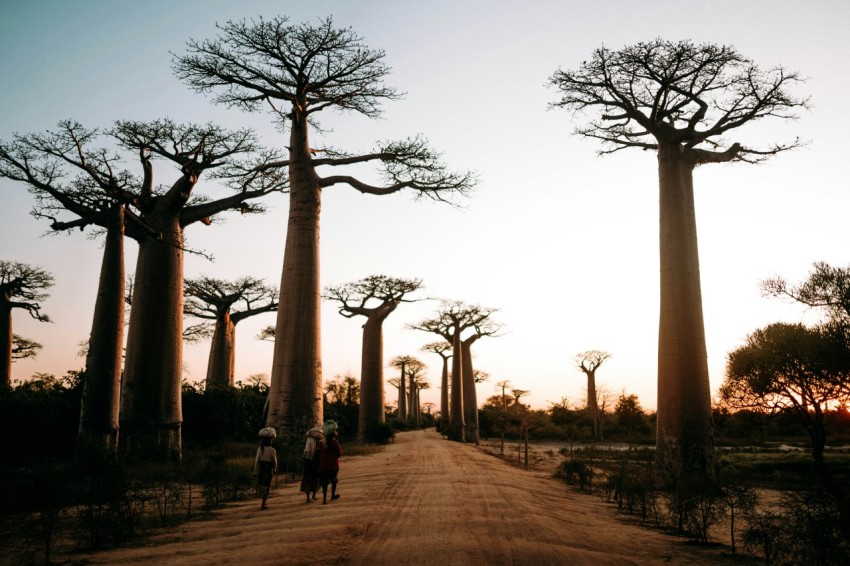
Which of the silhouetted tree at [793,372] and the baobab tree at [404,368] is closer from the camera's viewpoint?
the silhouetted tree at [793,372]

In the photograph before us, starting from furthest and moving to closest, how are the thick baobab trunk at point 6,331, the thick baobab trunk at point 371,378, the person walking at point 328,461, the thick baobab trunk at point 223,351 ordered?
the thick baobab trunk at point 371,378, the thick baobab trunk at point 223,351, the thick baobab trunk at point 6,331, the person walking at point 328,461

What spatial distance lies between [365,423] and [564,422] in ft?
71.5

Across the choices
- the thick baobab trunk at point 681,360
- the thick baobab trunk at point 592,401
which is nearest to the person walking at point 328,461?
the thick baobab trunk at point 681,360

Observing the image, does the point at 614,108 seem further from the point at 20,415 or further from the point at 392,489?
the point at 20,415

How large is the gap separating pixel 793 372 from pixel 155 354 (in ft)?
42.2

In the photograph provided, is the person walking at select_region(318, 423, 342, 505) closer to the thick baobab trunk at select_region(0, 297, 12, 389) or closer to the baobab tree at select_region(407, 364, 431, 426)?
the thick baobab trunk at select_region(0, 297, 12, 389)

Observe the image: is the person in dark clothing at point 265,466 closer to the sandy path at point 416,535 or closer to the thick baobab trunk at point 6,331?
the sandy path at point 416,535

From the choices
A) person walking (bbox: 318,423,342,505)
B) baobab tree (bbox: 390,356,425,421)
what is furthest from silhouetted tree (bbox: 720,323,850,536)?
baobab tree (bbox: 390,356,425,421)

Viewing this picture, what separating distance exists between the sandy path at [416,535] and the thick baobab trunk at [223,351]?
16.0 metres

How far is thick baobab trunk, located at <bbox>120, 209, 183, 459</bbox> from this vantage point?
10.4 meters

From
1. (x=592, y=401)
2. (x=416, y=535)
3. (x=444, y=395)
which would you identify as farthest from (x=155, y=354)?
(x=592, y=401)

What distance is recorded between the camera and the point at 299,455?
10.4 meters

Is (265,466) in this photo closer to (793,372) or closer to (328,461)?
(328,461)

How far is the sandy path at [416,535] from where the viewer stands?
4.26m
